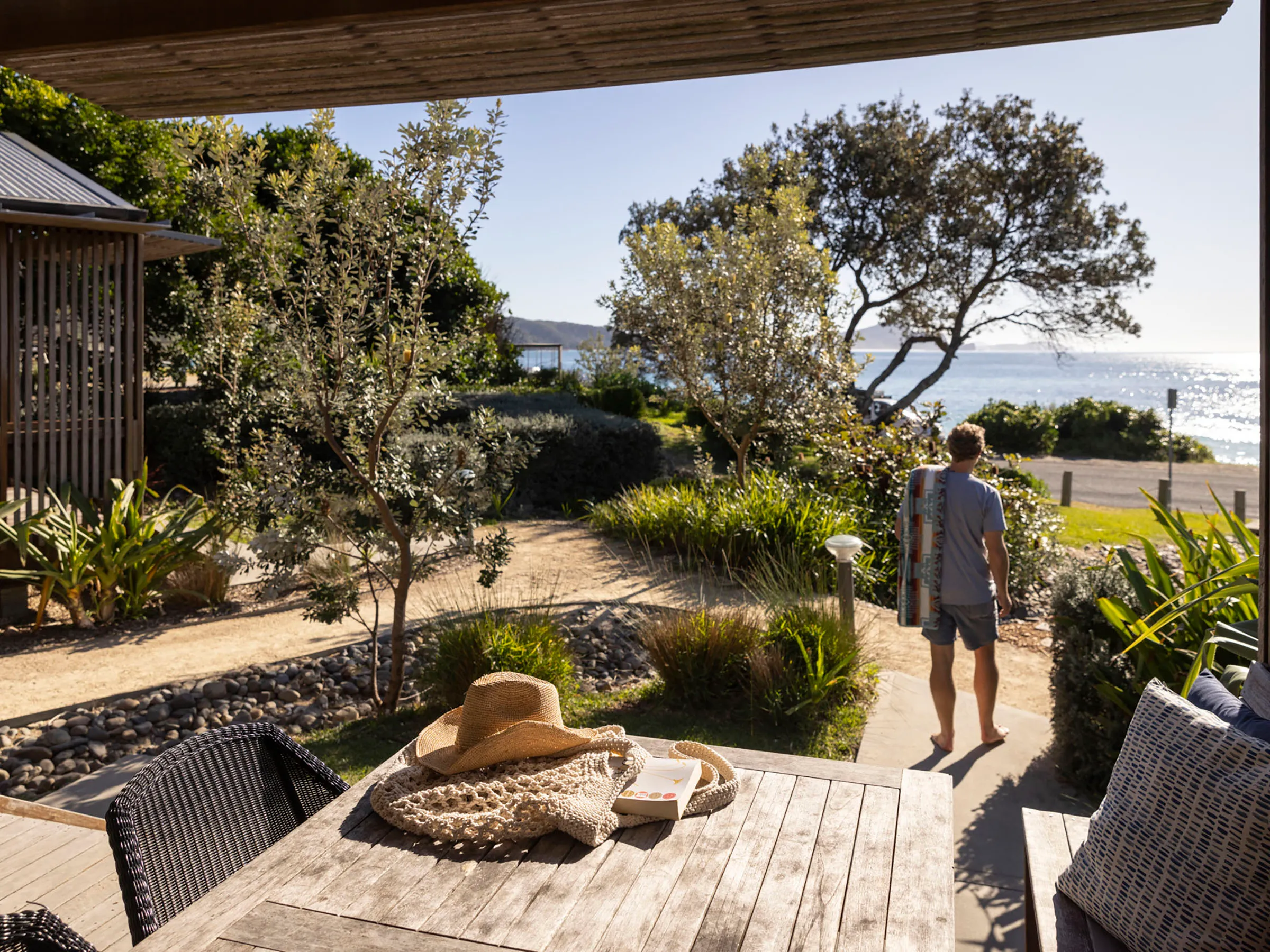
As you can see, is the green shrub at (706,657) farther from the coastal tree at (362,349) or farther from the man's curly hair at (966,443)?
the man's curly hair at (966,443)

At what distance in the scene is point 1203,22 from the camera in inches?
69.0

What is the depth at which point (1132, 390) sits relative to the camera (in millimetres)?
125375

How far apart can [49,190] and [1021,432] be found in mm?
24621

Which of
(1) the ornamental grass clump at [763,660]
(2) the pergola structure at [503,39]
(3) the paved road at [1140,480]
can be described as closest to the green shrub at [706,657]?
(1) the ornamental grass clump at [763,660]

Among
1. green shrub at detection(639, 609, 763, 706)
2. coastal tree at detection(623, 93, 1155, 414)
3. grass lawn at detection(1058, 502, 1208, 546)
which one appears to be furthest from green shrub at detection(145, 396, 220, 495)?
coastal tree at detection(623, 93, 1155, 414)

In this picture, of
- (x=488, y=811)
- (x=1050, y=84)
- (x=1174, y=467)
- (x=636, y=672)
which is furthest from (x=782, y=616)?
(x=1174, y=467)

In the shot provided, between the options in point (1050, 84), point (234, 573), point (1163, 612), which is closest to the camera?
point (1163, 612)

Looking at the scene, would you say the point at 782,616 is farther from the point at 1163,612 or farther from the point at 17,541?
the point at 17,541

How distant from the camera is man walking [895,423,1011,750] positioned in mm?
4418

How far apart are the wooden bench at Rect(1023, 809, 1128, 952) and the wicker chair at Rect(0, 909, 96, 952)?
192cm

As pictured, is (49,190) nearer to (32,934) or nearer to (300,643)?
(300,643)

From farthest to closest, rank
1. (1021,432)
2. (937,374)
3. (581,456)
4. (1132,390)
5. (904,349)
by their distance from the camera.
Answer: (1132,390)
(1021,432)
(904,349)
(937,374)
(581,456)

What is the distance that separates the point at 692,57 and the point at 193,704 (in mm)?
4801

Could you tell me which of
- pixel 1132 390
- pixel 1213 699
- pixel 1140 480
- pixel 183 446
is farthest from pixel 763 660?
pixel 1132 390
